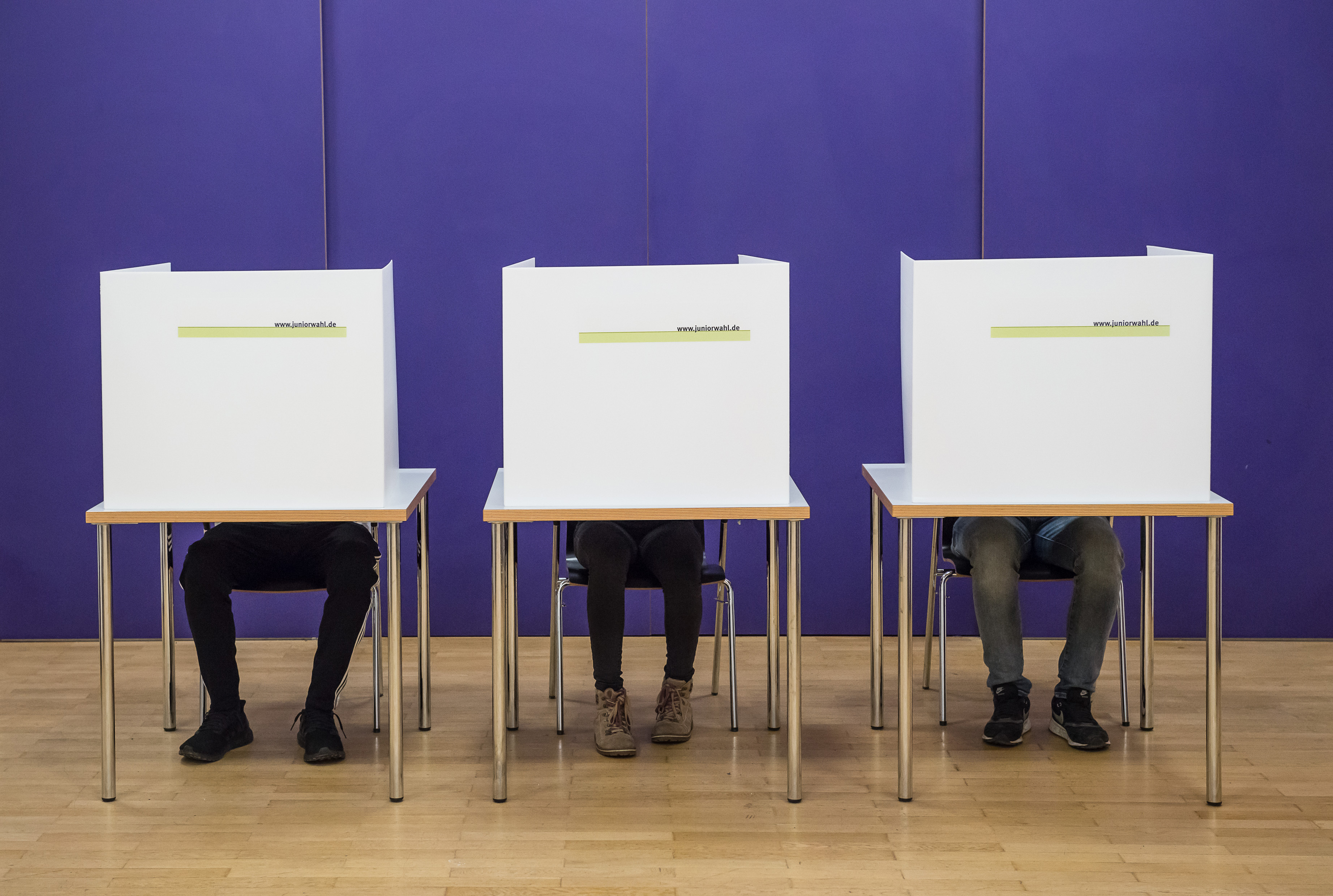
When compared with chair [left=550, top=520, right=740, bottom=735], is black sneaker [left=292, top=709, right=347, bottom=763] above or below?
below

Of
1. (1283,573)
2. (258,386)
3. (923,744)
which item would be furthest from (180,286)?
(1283,573)

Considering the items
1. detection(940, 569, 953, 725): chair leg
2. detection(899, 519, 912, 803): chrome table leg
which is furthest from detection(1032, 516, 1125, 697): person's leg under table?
detection(899, 519, 912, 803): chrome table leg

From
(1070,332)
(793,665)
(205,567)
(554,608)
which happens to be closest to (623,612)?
(554,608)

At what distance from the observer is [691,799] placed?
2.63 m

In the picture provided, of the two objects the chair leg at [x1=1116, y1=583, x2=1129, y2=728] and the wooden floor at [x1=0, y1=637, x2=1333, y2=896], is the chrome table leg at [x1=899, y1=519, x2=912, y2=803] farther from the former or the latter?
the chair leg at [x1=1116, y1=583, x2=1129, y2=728]

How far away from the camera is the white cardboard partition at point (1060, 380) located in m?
2.55

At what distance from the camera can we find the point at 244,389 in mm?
2584

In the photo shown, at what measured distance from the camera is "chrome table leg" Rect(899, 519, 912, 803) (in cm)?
259

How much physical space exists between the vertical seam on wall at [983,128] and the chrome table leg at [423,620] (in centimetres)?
190

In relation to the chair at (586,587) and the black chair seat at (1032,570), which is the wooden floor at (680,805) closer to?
the chair at (586,587)

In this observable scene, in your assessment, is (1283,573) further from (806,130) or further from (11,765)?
(11,765)

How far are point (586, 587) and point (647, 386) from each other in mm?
829

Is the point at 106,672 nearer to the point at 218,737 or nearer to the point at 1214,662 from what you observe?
the point at 218,737

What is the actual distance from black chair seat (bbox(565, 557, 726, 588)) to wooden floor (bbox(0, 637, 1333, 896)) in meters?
0.37
